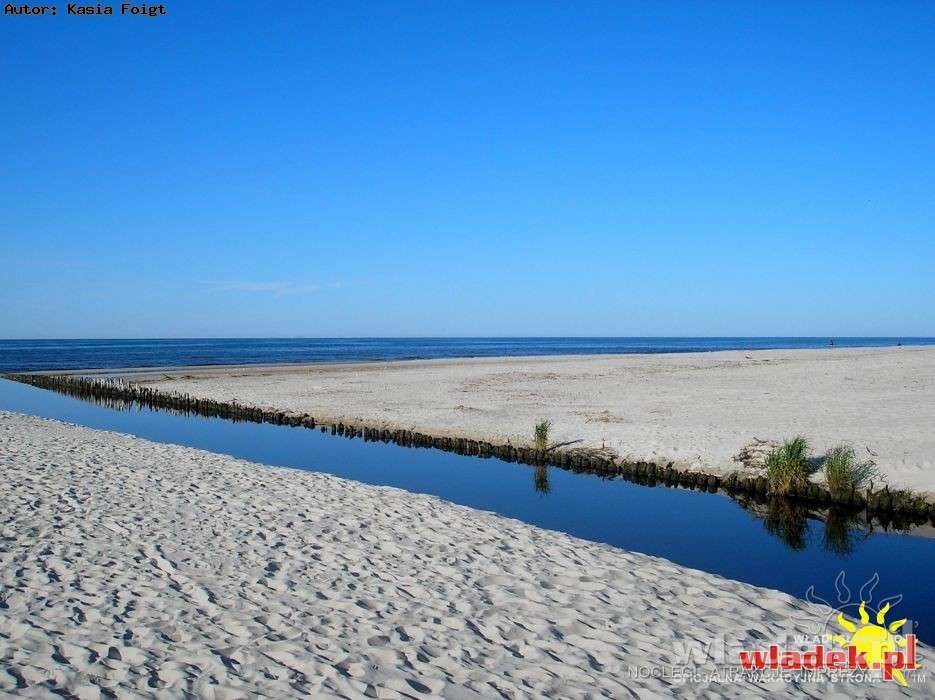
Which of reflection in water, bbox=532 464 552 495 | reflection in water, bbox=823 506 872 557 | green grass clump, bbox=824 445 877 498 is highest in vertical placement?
green grass clump, bbox=824 445 877 498

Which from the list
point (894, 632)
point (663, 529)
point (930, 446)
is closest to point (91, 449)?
point (663, 529)

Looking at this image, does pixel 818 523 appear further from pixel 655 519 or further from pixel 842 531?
pixel 655 519

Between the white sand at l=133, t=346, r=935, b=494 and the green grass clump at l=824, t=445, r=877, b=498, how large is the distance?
453mm

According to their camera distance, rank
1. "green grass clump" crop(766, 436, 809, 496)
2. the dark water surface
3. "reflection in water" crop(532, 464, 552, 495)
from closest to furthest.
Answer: the dark water surface, "green grass clump" crop(766, 436, 809, 496), "reflection in water" crop(532, 464, 552, 495)

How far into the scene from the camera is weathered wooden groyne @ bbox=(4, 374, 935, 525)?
1323 cm

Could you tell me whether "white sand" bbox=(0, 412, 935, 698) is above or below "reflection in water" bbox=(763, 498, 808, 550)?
above

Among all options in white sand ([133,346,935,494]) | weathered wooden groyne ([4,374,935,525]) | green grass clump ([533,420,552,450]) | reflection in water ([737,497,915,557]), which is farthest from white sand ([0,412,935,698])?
white sand ([133,346,935,494])

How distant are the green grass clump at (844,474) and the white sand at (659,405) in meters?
0.45

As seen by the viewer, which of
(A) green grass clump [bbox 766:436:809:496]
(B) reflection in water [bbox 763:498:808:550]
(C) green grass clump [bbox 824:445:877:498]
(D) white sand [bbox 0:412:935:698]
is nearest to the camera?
(D) white sand [bbox 0:412:935:698]

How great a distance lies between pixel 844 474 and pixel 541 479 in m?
6.49

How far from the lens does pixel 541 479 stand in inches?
656

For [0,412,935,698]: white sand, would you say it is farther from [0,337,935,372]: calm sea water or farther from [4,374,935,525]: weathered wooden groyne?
[0,337,935,372]: calm sea water

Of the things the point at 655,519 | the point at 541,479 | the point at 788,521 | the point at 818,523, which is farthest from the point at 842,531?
the point at 541,479

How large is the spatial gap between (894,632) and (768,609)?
59.0 inches
